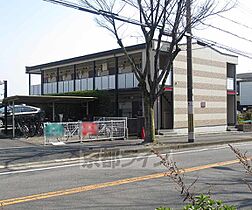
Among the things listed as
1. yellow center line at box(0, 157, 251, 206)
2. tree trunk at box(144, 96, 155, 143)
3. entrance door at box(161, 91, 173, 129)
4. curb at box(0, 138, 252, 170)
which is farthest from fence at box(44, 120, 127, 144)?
yellow center line at box(0, 157, 251, 206)

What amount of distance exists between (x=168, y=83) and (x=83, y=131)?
30.1ft

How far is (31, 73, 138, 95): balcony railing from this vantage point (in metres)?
27.7

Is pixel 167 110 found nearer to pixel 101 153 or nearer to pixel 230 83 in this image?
pixel 230 83

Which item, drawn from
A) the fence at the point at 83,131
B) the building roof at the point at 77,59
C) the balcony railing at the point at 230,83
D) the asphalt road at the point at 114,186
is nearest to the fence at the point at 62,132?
the fence at the point at 83,131

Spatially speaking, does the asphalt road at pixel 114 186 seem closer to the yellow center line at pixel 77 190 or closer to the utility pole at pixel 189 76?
the yellow center line at pixel 77 190

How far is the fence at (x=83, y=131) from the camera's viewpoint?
19.2m

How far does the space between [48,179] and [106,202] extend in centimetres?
306

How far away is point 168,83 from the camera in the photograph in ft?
88.7

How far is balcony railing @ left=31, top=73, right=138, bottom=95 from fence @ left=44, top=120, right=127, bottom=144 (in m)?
5.84

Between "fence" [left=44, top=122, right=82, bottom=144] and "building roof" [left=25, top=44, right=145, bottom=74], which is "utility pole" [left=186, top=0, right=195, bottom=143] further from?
"building roof" [left=25, top=44, right=145, bottom=74]

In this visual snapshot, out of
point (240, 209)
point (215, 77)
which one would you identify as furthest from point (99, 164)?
point (215, 77)

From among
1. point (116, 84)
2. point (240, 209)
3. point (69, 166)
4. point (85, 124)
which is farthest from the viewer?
point (116, 84)

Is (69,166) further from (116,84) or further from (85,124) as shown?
(116,84)

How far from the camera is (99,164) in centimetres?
1231
